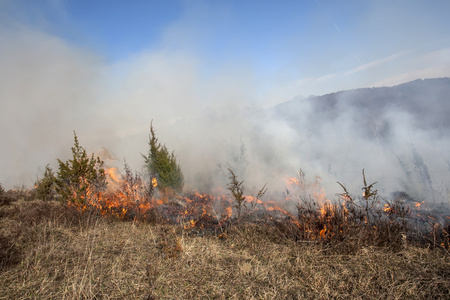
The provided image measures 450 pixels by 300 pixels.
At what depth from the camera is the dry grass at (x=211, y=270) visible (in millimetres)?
2957

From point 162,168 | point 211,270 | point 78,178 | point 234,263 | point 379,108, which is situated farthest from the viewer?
point 379,108

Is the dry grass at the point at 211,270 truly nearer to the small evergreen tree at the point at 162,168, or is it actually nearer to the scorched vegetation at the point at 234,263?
the scorched vegetation at the point at 234,263

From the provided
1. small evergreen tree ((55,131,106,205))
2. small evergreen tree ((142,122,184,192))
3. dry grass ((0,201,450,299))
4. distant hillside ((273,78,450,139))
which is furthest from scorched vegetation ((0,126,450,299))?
distant hillside ((273,78,450,139))

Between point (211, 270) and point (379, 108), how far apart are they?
568 ft

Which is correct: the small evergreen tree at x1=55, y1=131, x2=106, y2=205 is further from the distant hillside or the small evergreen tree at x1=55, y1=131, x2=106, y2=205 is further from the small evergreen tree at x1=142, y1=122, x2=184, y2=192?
the distant hillside

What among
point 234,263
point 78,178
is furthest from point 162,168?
point 234,263

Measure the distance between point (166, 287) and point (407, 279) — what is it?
3.43 meters

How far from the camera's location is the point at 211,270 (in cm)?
364

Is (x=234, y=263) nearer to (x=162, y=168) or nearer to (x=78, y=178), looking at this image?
(x=78, y=178)

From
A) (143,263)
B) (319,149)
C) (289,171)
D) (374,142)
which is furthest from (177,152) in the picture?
(374,142)

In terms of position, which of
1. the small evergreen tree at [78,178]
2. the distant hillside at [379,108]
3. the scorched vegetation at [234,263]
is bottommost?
the scorched vegetation at [234,263]

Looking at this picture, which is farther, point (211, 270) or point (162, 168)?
point (162, 168)

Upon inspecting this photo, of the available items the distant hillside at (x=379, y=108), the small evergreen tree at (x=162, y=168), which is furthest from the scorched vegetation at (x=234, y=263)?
the distant hillside at (x=379, y=108)

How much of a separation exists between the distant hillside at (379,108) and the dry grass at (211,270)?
92.7 meters
